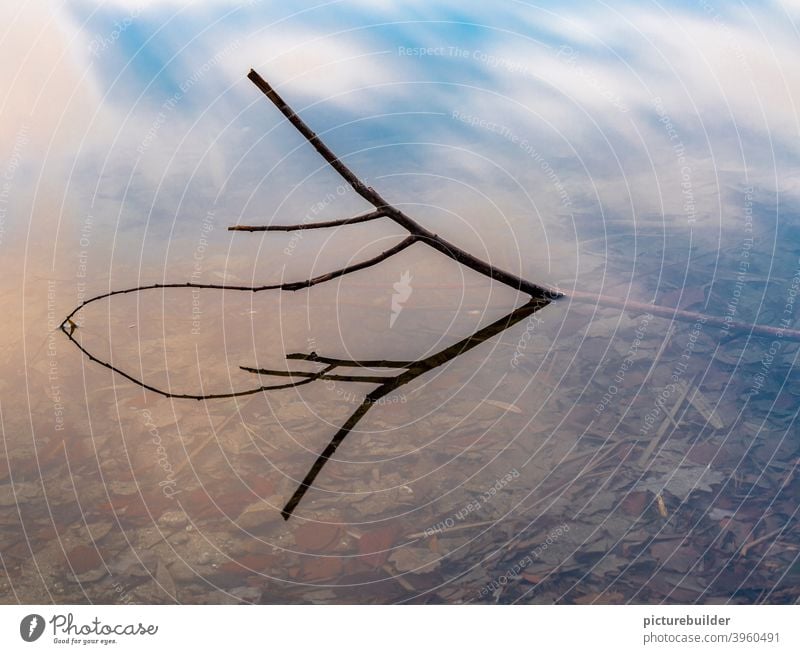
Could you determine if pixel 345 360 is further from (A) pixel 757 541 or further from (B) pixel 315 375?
(A) pixel 757 541

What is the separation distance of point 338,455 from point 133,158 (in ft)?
11.8

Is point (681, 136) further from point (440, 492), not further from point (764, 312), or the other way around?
point (440, 492)

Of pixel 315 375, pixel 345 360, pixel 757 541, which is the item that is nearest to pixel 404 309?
pixel 345 360

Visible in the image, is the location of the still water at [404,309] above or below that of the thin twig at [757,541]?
above

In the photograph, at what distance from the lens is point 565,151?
19.6 ft

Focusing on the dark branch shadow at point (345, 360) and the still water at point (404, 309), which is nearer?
the still water at point (404, 309)

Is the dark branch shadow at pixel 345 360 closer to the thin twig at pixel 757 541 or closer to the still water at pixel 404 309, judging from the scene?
the still water at pixel 404 309

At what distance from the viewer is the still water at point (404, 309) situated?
2.93 meters
